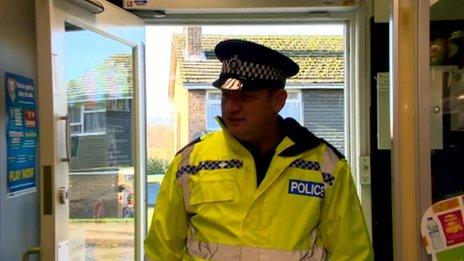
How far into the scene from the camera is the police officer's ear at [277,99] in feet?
5.03

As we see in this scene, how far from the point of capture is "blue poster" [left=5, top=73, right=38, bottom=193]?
5.93ft

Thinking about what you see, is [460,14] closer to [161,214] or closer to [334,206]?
[334,206]

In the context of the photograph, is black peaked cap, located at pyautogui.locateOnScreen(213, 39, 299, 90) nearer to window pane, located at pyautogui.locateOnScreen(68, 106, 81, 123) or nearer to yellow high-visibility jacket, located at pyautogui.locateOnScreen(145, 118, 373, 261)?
yellow high-visibility jacket, located at pyautogui.locateOnScreen(145, 118, 373, 261)

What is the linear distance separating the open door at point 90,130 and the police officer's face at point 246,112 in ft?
1.92

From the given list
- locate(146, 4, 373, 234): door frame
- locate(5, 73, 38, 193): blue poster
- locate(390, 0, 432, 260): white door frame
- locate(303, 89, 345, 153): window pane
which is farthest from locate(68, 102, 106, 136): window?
locate(390, 0, 432, 260): white door frame

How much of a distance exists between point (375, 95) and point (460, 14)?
874 millimetres

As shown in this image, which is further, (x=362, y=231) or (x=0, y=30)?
(x=0, y=30)

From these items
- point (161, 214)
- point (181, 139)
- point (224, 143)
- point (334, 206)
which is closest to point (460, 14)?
point (334, 206)

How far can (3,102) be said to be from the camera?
1.78 m

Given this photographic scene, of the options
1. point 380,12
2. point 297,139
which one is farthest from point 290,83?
point 297,139

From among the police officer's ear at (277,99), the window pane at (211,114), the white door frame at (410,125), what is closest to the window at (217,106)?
the window pane at (211,114)

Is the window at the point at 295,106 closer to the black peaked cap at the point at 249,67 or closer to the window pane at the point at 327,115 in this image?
the window pane at the point at 327,115

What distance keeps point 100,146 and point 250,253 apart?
3.75ft

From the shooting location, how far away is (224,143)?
1.53 meters
